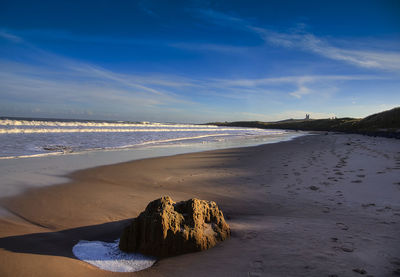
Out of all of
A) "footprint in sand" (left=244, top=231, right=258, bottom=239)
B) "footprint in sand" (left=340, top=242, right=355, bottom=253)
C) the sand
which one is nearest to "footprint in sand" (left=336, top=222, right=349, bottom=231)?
the sand

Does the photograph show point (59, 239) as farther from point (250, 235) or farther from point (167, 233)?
point (250, 235)

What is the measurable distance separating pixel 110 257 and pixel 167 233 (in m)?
0.73

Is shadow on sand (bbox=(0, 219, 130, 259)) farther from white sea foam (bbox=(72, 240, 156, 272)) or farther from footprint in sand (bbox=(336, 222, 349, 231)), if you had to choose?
footprint in sand (bbox=(336, 222, 349, 231))

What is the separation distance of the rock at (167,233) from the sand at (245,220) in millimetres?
142

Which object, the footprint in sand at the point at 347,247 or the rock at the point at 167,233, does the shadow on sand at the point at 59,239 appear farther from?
the footprint in sand at the point at 347,247

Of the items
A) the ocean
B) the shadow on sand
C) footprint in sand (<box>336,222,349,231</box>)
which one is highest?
the ocean

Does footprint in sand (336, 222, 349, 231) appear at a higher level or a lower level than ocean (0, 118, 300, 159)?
lower

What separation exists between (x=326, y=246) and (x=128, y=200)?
12.4 feet

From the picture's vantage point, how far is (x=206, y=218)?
10.7ft

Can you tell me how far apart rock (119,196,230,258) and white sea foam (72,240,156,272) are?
0.30 feet

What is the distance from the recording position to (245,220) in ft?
12.9

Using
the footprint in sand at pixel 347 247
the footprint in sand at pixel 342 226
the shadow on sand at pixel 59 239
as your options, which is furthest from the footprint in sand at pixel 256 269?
the shadow on sand at pixel 59 239

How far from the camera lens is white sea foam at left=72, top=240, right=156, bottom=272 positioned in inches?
103

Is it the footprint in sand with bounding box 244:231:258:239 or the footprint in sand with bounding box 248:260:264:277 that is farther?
the footprint in sand with bounding box 244:231:258:239
